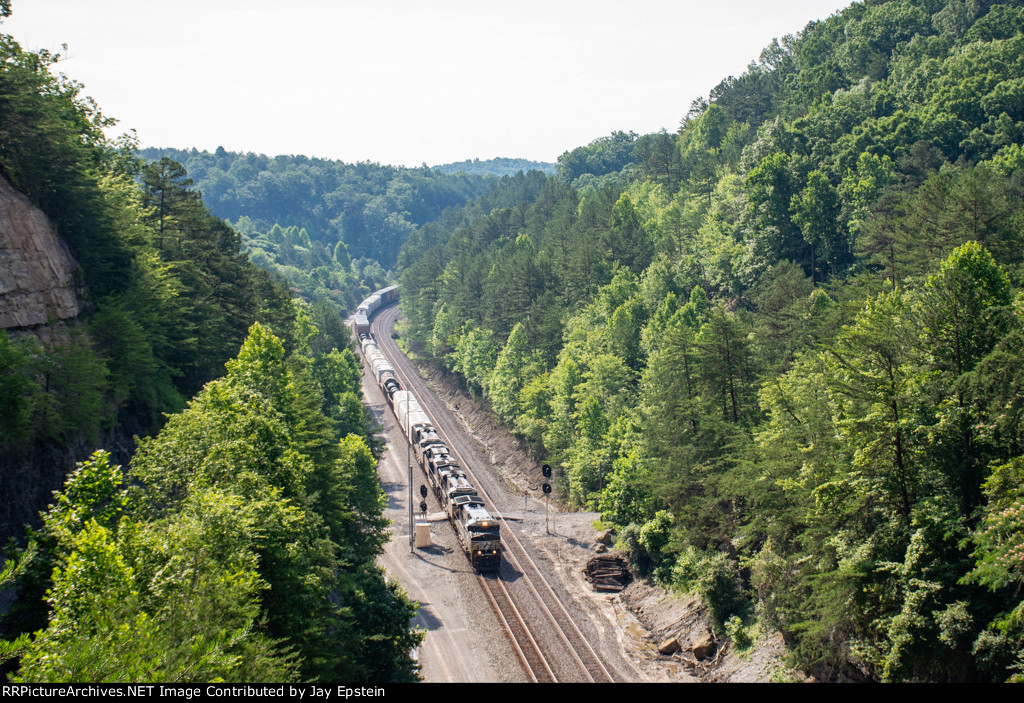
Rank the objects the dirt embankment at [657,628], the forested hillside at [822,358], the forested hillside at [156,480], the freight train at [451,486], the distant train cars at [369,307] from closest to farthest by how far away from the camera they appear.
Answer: the forested hillside at [156,480] → the forested hillside at [822,358] → the dirt embankment at [657,628] → the freight train at [451,486] → the distant train cars at [369,307]

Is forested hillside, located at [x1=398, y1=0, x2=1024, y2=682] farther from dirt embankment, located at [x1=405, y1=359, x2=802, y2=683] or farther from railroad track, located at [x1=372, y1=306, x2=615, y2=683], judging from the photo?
railroad track, located at [x1=372, y1=306, x2=615, y2=683]

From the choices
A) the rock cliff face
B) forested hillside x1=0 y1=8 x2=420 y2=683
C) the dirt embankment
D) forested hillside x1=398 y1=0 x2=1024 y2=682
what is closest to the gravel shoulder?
the dirt embankment

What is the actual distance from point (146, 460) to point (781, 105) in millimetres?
109249

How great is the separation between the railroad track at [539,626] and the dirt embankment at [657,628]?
1.49 meters

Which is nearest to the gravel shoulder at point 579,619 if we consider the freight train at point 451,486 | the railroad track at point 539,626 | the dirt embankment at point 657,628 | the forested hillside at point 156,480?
the dirt embankment at point 657,628

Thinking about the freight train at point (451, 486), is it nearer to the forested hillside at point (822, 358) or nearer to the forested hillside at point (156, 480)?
the forested hillside at point (156, 480)

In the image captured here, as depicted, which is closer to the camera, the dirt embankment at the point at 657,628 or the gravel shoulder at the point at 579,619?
the dirt embankment at the point at 657,628

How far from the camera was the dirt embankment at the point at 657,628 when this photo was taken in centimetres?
2747

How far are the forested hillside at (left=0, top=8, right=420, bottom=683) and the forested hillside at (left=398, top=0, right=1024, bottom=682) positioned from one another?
14857 mm

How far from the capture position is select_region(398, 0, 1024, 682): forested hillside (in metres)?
20.5

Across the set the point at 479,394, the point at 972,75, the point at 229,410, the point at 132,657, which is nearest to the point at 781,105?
the point at 972,75

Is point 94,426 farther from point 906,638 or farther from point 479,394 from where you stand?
point 479,394

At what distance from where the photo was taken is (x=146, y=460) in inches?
992
